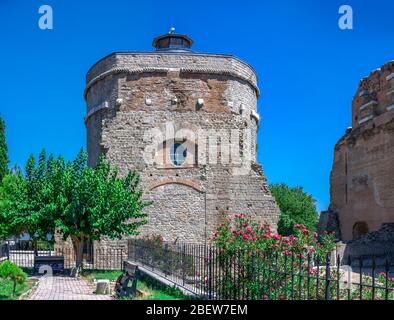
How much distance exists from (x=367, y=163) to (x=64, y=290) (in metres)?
18.7

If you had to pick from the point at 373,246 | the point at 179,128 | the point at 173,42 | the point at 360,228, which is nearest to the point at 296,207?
the point at 360,228

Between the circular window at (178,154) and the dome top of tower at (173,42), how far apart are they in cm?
570

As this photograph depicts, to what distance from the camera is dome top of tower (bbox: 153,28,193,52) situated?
26891 mm

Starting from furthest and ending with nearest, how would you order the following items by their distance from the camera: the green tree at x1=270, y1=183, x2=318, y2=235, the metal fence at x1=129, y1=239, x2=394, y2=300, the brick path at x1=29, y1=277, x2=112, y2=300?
the green tree at x1=270, y1=183, x2=318, y2=235 < the brick path at x1=29, y1=277, x2=112, y2=300 < the metal fence at x1=129, y1=239, x2=394, y2=300

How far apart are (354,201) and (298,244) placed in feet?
64.3

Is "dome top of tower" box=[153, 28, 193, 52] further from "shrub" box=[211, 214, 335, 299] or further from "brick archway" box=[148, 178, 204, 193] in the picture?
"shrub" box=[211, 214, 335, 299]

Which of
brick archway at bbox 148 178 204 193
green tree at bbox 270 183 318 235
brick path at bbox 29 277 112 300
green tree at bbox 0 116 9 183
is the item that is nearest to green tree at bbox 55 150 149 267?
brick path at bbox 29 277 112 300

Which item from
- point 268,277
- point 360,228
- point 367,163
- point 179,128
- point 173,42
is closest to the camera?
point 268,277

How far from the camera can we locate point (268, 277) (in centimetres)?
897

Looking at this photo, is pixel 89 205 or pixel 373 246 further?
pixel 373 246

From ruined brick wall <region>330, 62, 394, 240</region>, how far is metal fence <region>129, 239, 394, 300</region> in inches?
586

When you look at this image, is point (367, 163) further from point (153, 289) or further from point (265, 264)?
point (265, 264)

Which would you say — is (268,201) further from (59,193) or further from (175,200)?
(59,193)
